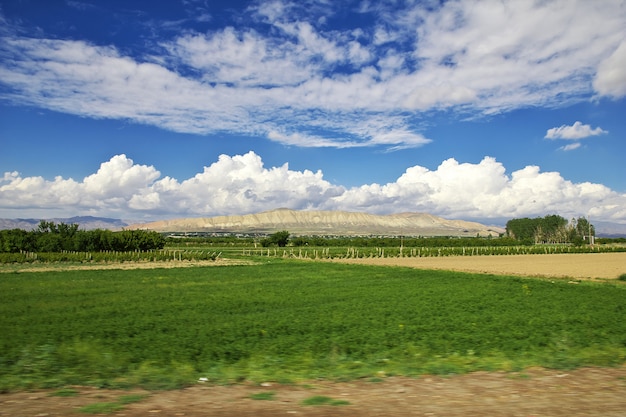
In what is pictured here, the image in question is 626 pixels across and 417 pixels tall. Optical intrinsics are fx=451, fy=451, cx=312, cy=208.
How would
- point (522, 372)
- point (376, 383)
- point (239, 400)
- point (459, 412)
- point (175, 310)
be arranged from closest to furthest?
1. point (459, 412)
2. point (239, 400)
3. point (376, 383)
4. point (522, 372)
5. point (175, 310)

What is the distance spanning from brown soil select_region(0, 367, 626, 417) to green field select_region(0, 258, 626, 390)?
91 centimetres

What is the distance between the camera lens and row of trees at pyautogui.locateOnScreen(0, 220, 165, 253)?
105125 millimetres

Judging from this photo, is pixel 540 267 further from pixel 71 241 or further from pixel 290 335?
pixel 71 241

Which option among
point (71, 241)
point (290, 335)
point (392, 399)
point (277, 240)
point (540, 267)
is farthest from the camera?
point (277, 240)

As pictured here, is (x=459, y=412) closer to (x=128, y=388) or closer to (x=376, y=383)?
(x=376, y=383)

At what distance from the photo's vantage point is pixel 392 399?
8.57 metres

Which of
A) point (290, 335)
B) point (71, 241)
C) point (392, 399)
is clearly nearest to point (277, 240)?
point (71, 241)

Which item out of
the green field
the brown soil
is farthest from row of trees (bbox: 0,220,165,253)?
the brown soil

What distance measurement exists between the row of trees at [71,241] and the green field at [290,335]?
A: 281 ft

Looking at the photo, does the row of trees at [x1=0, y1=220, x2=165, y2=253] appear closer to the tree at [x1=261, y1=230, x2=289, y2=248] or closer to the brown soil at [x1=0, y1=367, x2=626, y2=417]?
the tree at [x1=261, y1=230, x2=289, y2=248]

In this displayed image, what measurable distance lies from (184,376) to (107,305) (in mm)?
16955

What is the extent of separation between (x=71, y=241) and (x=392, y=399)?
116405mm

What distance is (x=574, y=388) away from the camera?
9391 millimetres

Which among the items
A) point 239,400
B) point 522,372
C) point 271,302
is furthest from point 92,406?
point 271,302
